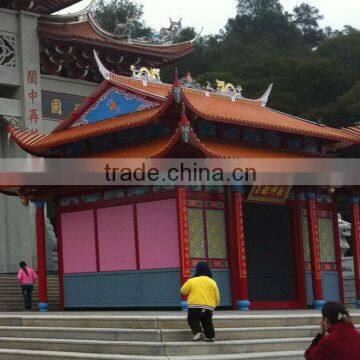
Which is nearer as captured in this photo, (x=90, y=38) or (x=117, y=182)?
(x=117, y=182)

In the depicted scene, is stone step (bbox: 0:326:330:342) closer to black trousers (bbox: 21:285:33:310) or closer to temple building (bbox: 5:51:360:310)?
temple building (bbox: 5:51:360:310)

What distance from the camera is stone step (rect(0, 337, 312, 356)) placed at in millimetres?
11820

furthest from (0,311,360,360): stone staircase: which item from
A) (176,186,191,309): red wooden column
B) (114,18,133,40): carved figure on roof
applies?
(114,18,133,40): carved figure on roof

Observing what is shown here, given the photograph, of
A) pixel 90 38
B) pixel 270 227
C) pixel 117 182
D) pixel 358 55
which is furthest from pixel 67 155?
pixel 358 55

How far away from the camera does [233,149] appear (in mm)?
17719

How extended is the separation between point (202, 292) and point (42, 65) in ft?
71.8

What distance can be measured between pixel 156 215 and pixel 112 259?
5.53 feet

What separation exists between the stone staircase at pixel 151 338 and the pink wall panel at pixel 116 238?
11.9ft

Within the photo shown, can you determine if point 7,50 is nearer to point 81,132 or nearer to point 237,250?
point 81,132

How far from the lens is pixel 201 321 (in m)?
12.3

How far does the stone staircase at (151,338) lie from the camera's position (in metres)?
11.9

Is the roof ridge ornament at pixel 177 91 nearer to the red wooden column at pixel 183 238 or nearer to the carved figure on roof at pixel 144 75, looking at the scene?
the red wooden column at pixel 183 238

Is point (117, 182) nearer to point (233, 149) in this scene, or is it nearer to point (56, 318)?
point (233, 149)

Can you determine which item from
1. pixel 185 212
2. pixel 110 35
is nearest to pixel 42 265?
pixel 185 212
